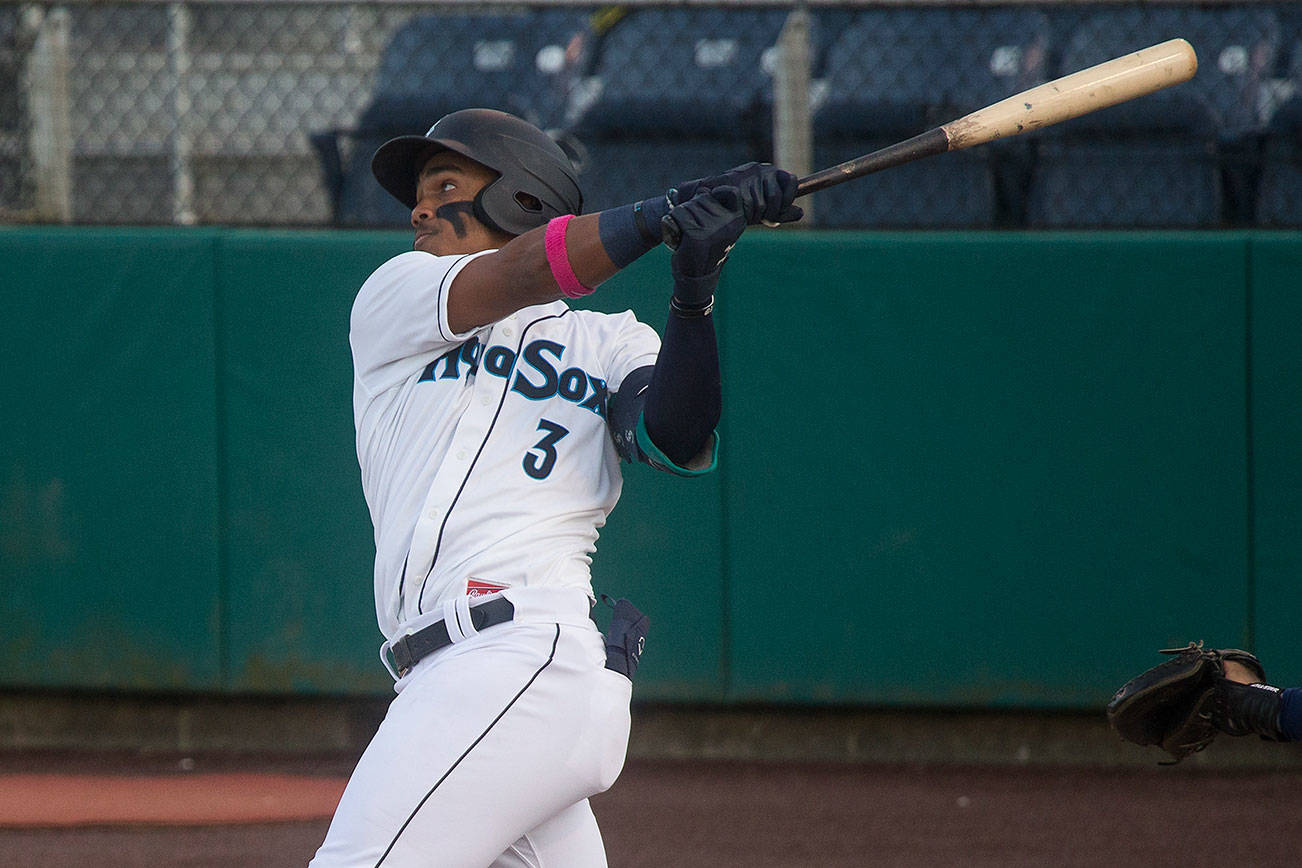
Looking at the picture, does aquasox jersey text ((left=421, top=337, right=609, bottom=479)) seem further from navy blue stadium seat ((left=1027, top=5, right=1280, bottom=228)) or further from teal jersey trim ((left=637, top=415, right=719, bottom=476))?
navy blue stadium seat ((left=1027, top=5, right=1280, bottom=228))

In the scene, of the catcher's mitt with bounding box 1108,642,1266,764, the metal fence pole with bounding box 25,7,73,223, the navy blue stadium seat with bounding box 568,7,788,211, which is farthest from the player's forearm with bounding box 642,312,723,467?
the metal fence pole with bounding box 25,7,73,223

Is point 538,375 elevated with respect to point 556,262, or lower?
lower

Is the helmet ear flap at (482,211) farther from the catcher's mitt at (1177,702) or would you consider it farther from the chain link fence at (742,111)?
the chain link fence at (742,111)

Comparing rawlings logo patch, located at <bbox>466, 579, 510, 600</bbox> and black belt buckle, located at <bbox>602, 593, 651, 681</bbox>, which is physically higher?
rawlings logo patch, located at <bbox>466, 579, 510, 600</bbox>

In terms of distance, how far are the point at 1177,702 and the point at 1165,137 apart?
3.38m

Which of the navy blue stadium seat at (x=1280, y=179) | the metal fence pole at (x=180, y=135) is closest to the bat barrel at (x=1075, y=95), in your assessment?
the navy blue stadium seat at (x=1280, y=179)

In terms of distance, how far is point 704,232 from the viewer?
195 centimetres

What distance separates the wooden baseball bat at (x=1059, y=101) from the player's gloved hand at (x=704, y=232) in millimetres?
318

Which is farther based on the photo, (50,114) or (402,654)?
(50,114)

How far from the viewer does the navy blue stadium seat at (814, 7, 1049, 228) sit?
5.40 m

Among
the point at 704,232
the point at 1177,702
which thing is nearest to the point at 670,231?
the point at 704,232

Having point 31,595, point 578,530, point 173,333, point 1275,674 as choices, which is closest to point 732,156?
point 173,333

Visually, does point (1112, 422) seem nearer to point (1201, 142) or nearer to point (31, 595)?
point (1201, 142)

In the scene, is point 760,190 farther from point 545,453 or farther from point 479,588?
point 479,588
